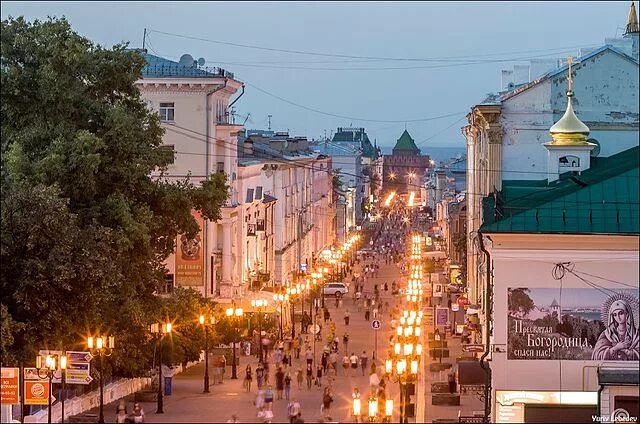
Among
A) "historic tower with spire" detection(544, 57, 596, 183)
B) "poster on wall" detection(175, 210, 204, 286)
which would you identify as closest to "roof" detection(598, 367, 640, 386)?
"historic tower with spire" detection(544, 57, 596, 183)

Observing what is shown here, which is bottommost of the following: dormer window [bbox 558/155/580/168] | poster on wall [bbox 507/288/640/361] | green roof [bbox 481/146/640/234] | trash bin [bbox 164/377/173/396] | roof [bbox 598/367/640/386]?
→ trash bin [bbox 164/377/173/396]

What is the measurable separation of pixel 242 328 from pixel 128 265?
1747cm

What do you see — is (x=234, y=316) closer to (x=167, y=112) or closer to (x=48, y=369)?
(x=167, y=112)

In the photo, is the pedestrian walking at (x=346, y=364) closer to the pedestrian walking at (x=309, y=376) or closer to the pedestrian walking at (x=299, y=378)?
the pedestrian walking at (x=309, y=376)

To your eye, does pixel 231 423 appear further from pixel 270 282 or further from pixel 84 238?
pixel 270 282

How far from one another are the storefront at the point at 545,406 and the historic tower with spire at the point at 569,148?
25.2 ft

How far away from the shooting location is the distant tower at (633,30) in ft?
169

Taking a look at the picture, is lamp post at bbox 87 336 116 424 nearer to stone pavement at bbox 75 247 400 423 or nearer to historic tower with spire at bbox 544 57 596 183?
stone pavement at bbox 75 247 400 423

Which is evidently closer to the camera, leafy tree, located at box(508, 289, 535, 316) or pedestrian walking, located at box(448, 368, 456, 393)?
leafy tree, located at box(508, 289, 535, 316)

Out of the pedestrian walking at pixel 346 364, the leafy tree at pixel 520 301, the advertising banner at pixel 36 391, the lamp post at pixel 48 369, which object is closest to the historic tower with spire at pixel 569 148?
the leafy tree at pixel 520 301

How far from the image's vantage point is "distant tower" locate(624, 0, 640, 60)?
51.4 meters

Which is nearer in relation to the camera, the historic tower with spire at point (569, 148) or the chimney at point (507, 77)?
the historic tower with spire at point (569, 148)

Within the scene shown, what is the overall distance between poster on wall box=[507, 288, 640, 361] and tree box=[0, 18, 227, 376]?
34.1 feet

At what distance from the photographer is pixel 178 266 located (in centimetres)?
5806
